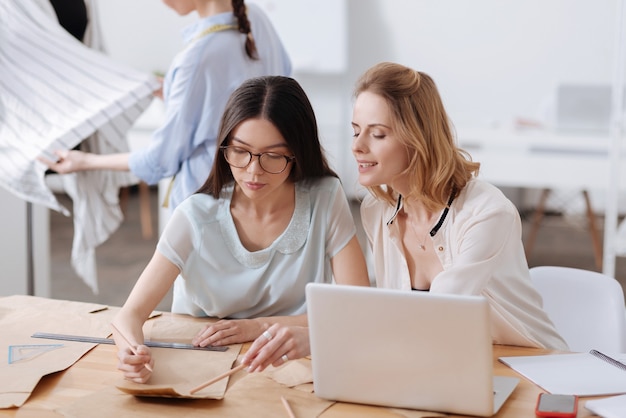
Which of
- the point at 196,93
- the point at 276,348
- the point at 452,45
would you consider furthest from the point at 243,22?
the point at 452,45

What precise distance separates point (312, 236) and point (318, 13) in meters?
4.28

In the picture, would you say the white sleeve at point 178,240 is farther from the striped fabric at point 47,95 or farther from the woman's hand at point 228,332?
the striped fabric at point 47,95

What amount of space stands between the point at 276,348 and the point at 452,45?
4.87 meters

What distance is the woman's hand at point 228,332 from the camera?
5.31 ft

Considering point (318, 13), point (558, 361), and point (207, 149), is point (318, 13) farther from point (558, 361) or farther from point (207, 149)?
point (558, 361)

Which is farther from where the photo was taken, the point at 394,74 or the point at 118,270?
the point at 118,270

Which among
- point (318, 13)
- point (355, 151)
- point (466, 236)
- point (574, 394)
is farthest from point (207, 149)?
point (318, 13)

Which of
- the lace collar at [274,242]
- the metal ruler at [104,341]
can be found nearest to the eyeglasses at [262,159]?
the lace collar at [274,242]

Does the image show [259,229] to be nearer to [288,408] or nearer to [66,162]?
[288,408]

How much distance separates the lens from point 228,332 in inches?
64.5

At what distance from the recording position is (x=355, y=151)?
171 cm

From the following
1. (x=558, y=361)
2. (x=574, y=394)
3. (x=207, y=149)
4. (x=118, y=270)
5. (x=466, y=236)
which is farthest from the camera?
(x=118, y=270)

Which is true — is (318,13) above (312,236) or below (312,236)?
above

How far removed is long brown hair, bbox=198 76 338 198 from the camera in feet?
5.64
